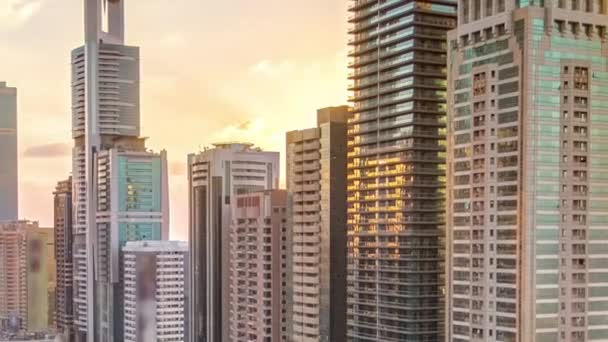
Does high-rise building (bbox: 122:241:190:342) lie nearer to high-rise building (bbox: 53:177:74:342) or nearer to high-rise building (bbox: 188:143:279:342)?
high-rise building (bbox: 188:143:279:342)

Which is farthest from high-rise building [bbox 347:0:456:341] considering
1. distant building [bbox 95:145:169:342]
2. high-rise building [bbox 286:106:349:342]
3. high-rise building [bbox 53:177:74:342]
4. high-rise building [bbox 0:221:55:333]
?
high-rise building [bbox 0:221:55:333]

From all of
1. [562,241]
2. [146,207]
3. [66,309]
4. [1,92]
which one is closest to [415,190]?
[562,241]

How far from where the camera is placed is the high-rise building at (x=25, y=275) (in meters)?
15.4

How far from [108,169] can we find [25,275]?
9.67ft

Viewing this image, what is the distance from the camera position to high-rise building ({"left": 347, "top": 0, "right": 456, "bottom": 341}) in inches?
286

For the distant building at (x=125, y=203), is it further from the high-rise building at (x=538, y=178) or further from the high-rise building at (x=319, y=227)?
the high-rise building at (x=538, y=178)

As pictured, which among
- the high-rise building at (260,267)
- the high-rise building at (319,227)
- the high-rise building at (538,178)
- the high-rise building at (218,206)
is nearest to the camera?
the high-rise building at (538,178)

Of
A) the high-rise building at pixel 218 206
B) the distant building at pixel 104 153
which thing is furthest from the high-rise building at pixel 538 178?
the distant building at pixel 104 153

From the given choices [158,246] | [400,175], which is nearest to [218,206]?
[158,246]

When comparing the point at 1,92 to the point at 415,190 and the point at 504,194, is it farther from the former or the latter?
the point at 504,194

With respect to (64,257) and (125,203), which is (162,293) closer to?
(125,203)

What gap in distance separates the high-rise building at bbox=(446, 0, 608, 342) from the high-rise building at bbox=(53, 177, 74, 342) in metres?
10.7

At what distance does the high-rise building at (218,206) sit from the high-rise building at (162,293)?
88cm

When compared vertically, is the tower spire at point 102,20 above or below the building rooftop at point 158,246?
above
